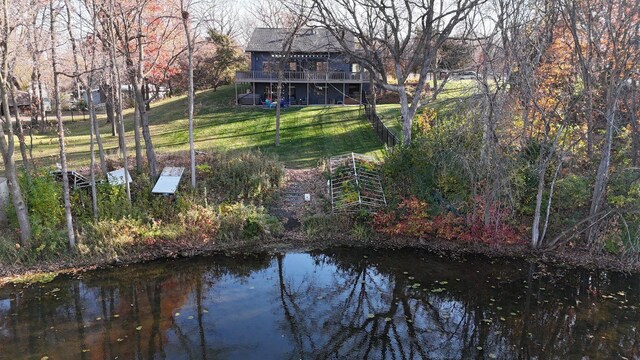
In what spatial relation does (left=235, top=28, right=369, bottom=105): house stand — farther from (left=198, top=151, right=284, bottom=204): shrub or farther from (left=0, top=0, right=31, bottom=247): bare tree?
(left=0, top=0, right=31, bottom=247): bare tree

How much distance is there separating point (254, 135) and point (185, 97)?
57.3 ft

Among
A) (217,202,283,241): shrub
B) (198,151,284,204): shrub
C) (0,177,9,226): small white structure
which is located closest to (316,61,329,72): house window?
(198,151,284,204): shrub

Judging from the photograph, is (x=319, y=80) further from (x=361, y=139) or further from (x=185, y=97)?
(x=185, y=97)

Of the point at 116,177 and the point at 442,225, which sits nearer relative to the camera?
the point at 442,225

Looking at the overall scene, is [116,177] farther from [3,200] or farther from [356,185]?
[356,185]

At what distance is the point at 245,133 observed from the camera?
2764 centimetres

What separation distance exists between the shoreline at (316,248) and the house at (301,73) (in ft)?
63.9

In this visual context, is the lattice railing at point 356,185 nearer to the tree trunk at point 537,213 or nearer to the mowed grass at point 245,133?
the mowed grass at point 245,133

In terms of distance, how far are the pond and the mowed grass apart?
360 inches

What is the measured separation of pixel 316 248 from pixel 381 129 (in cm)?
1247

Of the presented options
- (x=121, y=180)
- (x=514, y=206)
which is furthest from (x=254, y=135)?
(x=514, y=206)

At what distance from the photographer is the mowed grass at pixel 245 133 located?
23.5m

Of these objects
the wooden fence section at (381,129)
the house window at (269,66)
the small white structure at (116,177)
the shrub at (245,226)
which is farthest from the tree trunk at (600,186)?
the house window at (269,66)

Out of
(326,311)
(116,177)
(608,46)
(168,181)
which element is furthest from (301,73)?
(326,311)
